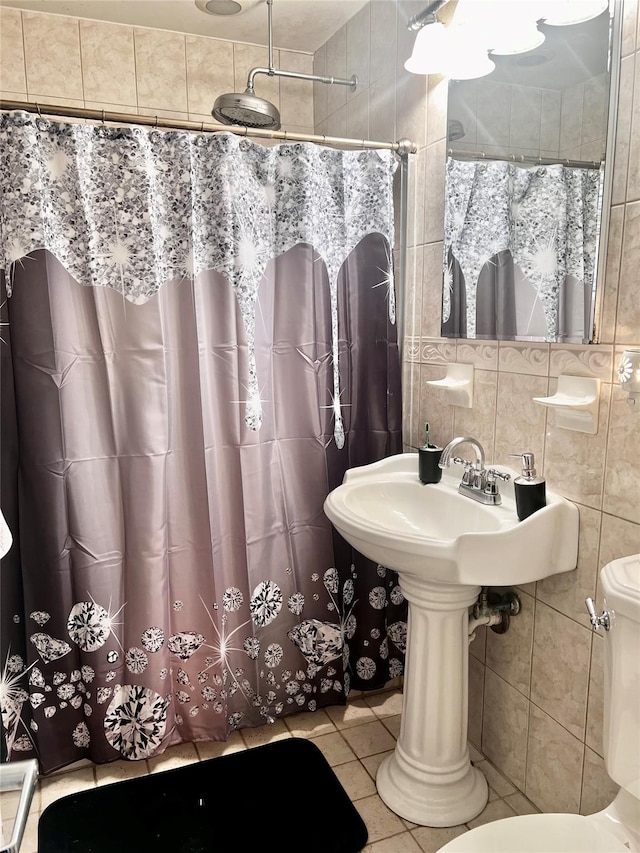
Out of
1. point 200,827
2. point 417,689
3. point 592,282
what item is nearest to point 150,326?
point 592,282

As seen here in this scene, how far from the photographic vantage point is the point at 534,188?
A: 1.58 metres

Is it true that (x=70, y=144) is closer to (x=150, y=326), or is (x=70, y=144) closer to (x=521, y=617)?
(x=150, y=326)

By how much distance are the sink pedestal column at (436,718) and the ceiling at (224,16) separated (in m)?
2.00

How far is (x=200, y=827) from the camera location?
1.72 metres

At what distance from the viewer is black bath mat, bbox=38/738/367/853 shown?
1666 mm

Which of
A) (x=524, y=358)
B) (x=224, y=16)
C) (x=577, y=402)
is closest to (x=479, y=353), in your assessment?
(x=524, y=358)

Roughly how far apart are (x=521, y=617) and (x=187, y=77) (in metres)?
2.31

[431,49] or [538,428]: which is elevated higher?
[431,49]

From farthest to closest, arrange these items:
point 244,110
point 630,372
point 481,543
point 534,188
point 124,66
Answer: point 124,66 < point 244,110 < point 534,188 < point 481,543 < point 630,372

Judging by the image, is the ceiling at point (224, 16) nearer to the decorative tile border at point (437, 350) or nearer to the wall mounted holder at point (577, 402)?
the decorative tile border at point (437, 350)

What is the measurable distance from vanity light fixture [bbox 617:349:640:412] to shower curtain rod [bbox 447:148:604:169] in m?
0.44

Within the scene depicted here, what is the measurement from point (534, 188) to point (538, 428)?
60cm

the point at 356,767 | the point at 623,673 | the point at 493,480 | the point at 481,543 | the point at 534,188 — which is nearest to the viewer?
the point at 623,673

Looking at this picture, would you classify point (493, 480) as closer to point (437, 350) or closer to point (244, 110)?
point (437, 350)
